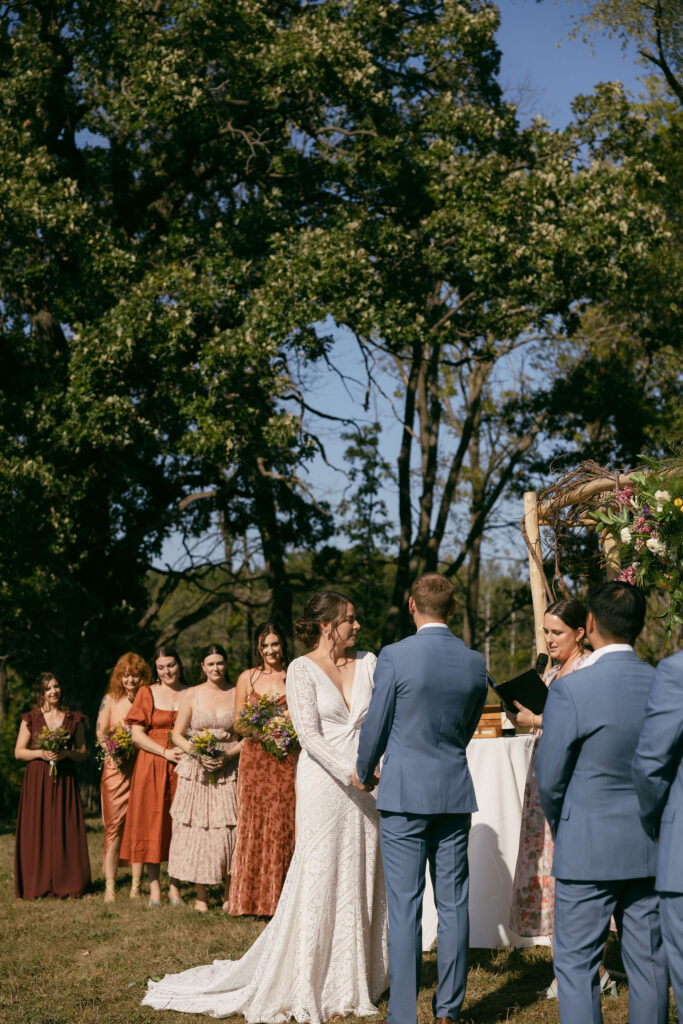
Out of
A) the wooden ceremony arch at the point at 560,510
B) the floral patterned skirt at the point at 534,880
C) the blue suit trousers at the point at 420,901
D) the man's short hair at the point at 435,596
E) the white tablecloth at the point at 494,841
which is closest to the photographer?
the blue suit trousers at the point at 420,901

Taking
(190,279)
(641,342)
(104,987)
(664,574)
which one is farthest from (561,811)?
(641,342)

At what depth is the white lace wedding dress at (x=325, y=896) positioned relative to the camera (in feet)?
18.5

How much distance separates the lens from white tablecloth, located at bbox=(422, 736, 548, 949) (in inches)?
277

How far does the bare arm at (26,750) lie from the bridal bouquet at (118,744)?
0.57 metres

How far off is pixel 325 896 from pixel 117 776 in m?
4.58

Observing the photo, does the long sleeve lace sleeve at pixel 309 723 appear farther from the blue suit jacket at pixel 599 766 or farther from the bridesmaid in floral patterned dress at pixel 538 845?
the blue suit jacket at pixel 599 766

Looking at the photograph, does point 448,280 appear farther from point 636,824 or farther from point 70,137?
point 636,824

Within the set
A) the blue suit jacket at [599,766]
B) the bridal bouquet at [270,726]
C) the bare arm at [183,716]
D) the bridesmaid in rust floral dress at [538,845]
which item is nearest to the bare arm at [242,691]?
the bridal bouquet at [270,726]

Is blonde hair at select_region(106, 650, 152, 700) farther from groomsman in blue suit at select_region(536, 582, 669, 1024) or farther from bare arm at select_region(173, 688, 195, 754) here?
groomsman in blue suit at select_region(536, 582, 669, 1024)

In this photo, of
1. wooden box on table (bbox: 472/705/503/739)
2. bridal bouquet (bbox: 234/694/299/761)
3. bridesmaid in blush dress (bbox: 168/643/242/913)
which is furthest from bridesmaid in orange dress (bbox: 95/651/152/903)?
wooden box on table (bbox: 472/705/503/739)

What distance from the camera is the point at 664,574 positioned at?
647cm

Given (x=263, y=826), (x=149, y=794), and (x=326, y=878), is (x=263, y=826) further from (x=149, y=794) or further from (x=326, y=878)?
(x=326, y=878)

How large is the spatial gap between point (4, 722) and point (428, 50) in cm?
1346

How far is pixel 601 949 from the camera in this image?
4.10 meters
